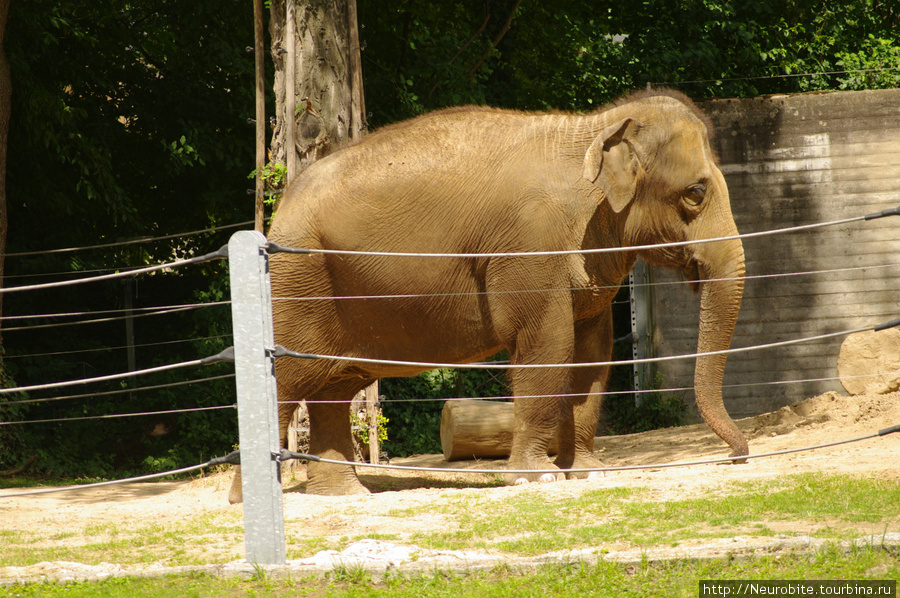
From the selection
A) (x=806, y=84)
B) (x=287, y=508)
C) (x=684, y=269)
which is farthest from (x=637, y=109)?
Answer: (x=806, y=84)

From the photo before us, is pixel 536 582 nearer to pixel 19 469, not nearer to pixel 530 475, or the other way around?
pixel 530 475

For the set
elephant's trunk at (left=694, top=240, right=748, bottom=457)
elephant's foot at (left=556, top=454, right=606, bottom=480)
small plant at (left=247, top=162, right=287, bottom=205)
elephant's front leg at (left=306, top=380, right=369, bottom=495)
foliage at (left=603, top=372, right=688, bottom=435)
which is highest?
small plant at (left=247, top=162, right=287, bottom=205)

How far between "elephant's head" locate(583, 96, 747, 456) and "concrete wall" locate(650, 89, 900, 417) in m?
4.45

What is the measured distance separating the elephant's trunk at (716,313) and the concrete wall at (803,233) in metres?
4.43

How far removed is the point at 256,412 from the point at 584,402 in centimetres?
362

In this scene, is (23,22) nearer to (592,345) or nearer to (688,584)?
(592,345)

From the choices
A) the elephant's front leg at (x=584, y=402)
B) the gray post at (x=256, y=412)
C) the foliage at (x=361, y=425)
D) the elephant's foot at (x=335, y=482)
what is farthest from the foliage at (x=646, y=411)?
the gray post at (x=256, y=412)

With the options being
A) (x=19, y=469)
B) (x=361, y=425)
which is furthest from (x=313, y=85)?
(x=19, y=469)

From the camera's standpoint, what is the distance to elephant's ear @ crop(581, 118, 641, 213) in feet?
21.6

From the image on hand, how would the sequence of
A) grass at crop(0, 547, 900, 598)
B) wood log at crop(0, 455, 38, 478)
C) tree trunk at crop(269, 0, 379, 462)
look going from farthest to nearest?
wood log at crop(0, 455, 38, 478)
tree trunk at crop(269, 0, 379, 462)
grass at crop(0, 547, 900, 598)

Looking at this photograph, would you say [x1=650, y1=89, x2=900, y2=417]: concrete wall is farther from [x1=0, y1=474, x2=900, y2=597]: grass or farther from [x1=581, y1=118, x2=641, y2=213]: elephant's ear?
[x1=0, y1=474, x2=900, y2=597]: grass

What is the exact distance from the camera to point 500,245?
259 inches

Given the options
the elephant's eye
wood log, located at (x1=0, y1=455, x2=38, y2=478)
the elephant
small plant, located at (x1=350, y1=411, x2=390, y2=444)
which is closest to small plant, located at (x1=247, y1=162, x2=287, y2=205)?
the elephant

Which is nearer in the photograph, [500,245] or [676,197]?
[500,245]
